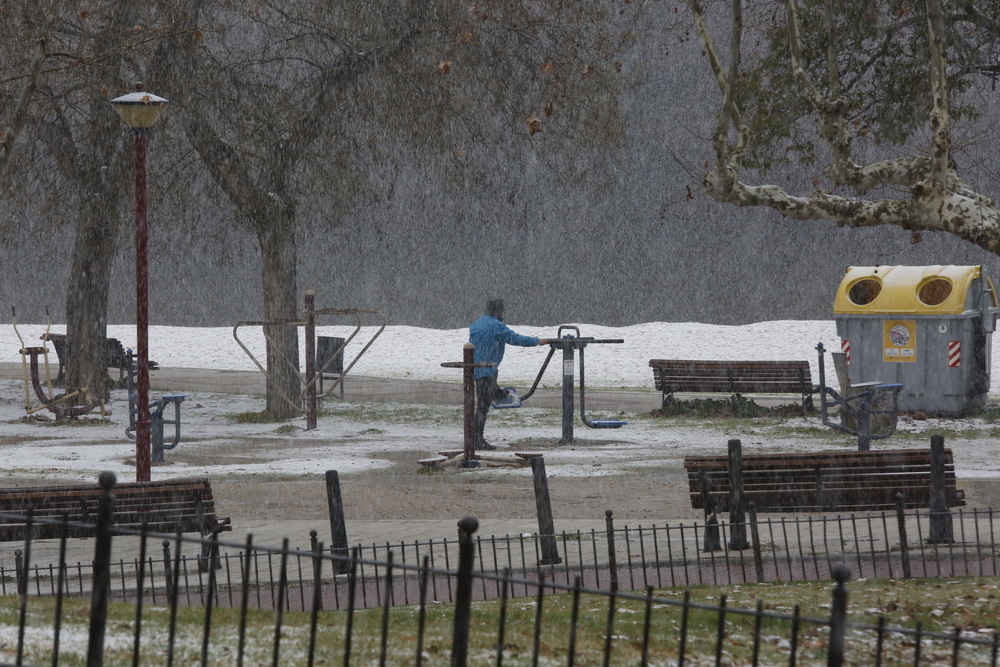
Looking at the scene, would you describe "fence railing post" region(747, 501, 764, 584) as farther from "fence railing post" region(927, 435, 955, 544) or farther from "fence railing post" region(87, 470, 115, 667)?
"fence railing post" region(87, 470, 115, 667)

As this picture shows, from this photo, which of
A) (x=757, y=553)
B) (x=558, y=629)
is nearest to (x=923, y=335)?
(x=757, y=553)

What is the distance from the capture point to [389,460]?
14.8 m

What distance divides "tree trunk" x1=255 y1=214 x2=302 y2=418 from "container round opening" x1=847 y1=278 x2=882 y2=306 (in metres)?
8.60

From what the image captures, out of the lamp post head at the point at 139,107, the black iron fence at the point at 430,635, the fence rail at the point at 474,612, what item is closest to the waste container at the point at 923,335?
the fence rail at the point at 474,612

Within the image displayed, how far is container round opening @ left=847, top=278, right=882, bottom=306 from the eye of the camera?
19.0 m

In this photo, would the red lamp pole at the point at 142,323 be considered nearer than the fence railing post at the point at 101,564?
No

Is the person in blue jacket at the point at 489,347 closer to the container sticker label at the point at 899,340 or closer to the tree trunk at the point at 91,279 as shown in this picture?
the container sticker label at the point at 899,340

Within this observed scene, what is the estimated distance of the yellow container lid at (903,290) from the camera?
18.2 metres

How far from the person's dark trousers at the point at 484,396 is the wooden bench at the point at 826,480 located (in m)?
6.09

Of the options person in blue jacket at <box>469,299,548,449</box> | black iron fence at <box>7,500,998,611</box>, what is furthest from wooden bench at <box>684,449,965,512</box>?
person in blue jacket at <box>469,299,548,449</box>

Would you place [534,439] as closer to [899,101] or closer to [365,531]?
[899,101]

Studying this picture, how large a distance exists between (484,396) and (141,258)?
165 inches

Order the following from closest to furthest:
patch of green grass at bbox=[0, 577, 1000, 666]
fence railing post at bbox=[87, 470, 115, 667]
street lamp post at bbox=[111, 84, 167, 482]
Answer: fence railing post at bbox=[87, 470, 115, 667] < patch of green grass at bbox=[0, 577, 1000, 666] < street lamp post at bbox=[111, 84, 167, 482]

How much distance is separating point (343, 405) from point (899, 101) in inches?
447
